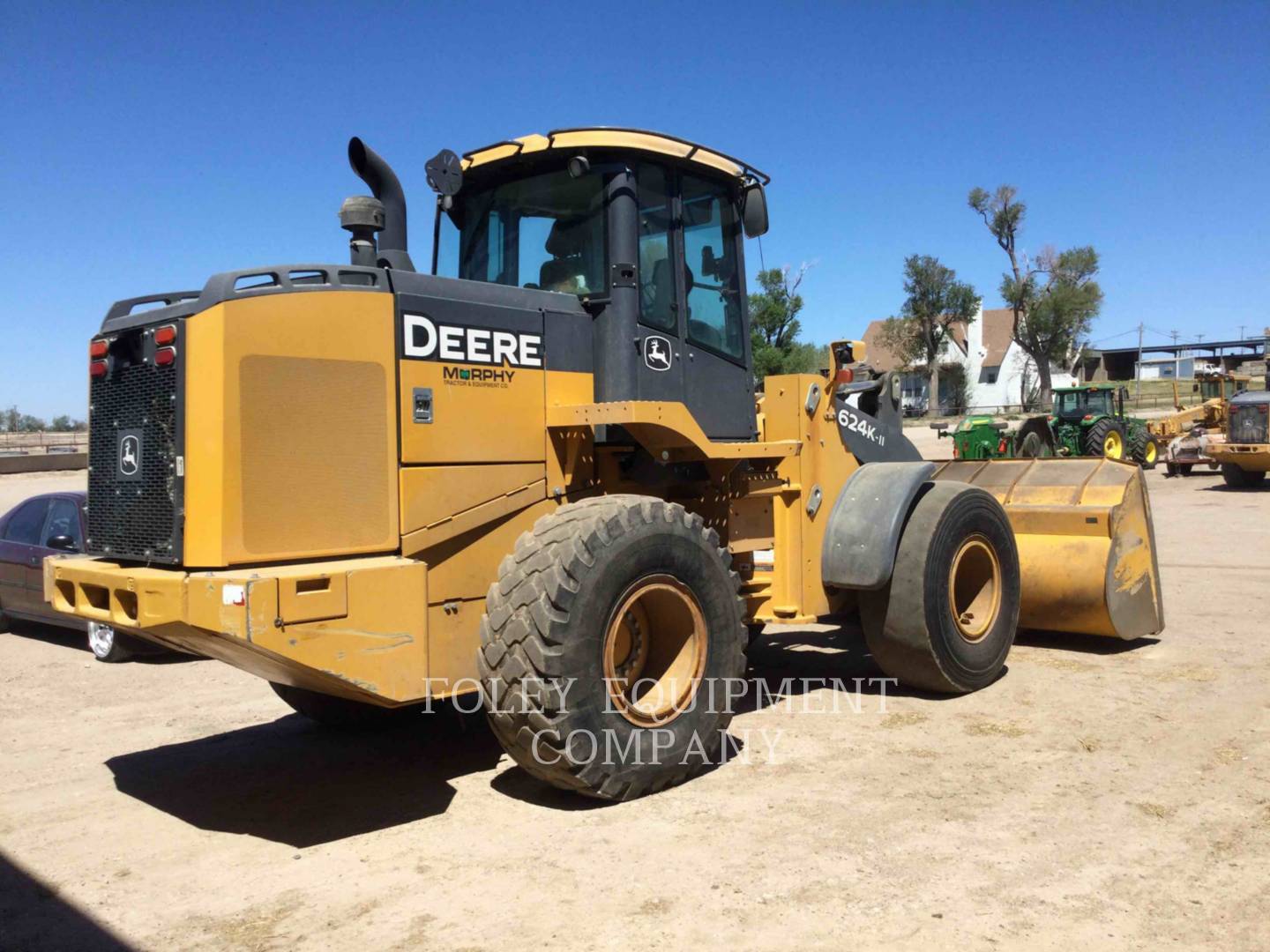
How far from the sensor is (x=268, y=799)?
498 centimetres

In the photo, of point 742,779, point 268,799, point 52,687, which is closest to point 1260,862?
point 742,779

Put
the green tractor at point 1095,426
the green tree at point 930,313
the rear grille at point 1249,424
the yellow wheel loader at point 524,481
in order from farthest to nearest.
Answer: the green tree at point 930,313, the green tractor at point 1095,426, the rear grille at point 1249,424, the yellow wheel loader at point 524,481

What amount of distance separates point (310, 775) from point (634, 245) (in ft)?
10.7

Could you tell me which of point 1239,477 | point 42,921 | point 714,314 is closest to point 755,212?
point 714,314

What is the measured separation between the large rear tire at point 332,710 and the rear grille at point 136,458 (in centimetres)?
168

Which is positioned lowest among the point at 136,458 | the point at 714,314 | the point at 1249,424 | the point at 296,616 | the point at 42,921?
the point at 42,921

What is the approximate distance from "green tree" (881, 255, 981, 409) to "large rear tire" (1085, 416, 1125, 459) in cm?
3426

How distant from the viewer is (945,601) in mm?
6398

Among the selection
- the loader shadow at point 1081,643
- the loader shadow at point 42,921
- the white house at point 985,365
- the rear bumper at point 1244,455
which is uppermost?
the white house at point 985,365

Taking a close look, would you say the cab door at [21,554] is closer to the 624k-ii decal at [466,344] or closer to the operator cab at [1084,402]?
the 624k-ii decal at [466,344]

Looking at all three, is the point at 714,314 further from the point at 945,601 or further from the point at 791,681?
the point at 791,681

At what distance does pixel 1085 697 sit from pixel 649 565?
3374mm

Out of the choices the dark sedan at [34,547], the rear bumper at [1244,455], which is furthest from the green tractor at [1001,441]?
the dark sedan at [34,547]

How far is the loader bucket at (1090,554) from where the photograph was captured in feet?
24.6
